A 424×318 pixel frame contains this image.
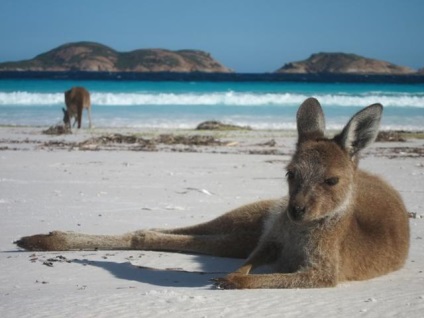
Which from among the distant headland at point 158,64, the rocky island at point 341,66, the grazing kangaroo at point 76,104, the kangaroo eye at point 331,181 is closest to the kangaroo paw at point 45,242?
the kangaroo eye at point 331,181

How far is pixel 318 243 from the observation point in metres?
4.84

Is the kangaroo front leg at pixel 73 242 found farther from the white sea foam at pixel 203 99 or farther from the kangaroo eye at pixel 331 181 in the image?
the white sea foam at pixel 203 99

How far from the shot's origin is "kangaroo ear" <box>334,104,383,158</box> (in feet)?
15.8

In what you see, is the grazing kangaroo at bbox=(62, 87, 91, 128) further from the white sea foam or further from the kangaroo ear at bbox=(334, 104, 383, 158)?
the kangaroo ear at bbox=(334, 104, 383, 158)

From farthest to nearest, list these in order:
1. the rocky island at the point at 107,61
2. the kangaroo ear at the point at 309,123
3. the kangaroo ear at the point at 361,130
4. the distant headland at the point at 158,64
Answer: the rocky island at the point at 107,61
the distant headland at the point at 158,64
the kangaroo ear at the point at 309,123
the kangaroo ear at the point at 361,130

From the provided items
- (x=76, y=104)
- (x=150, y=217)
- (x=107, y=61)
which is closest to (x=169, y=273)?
→ (x=150, y=217)

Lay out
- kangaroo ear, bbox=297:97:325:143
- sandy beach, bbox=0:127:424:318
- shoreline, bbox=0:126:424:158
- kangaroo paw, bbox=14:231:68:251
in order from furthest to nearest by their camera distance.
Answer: shoreline, bbox=0:126:424:158 < kangaroo paw, bbox=14:231:68:251 < kangaroo ear, bbox=297:97:325:143 < sandy beach, bbox=0:127:424:318

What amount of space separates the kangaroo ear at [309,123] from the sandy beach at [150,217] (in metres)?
1.05

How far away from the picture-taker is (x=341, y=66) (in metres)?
102

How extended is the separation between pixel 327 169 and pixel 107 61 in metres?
97.8

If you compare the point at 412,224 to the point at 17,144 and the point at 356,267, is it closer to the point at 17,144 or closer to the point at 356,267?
the point at 356,267

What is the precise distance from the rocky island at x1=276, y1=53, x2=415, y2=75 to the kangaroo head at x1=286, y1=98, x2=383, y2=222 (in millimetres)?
96961

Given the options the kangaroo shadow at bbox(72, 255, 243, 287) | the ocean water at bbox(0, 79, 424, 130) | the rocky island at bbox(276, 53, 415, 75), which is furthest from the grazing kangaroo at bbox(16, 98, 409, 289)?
the rocky island at bbox(276, 53, 415, 75)

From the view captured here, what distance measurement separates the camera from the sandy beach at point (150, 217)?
154 inches
